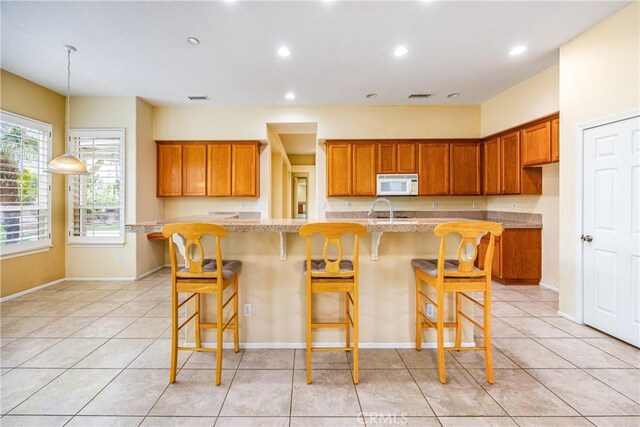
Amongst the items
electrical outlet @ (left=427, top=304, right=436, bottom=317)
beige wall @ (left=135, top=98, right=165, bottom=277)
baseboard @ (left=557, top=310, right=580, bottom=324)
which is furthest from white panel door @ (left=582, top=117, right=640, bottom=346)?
beige wall @ (left=135, top=98, right=165, bottom=277)

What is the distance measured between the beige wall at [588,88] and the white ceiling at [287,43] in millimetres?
147

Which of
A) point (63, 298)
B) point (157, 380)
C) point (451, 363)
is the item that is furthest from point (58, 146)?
point (451, 363)

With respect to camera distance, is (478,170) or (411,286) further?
(478,170)

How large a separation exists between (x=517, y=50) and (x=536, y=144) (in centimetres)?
134

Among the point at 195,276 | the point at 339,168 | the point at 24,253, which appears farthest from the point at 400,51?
the point at 24,253

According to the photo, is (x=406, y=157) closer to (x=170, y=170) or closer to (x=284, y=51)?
(x=284, y=51)

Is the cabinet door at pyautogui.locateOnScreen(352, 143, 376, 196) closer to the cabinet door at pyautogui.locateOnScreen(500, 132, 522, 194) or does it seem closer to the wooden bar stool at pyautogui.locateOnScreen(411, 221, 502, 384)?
the cabinet door at pyautogui.locateOnScreen(500, 132, 522, 194)

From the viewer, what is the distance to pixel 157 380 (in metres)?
2.00

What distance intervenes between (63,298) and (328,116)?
477 cm

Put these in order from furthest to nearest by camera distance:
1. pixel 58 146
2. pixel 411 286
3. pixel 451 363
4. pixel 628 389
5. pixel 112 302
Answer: pixel 58 146, pixel 112 302, pixel 411 286, pixel 451 363, pixel 628 389

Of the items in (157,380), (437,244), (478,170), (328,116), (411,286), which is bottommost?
(157,380)

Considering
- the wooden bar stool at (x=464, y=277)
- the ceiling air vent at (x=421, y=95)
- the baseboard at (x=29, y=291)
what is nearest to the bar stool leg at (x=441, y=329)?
the wooden bar stool at (x=464, y=277)

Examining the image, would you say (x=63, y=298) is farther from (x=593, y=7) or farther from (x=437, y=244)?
(x=593, y=7)
